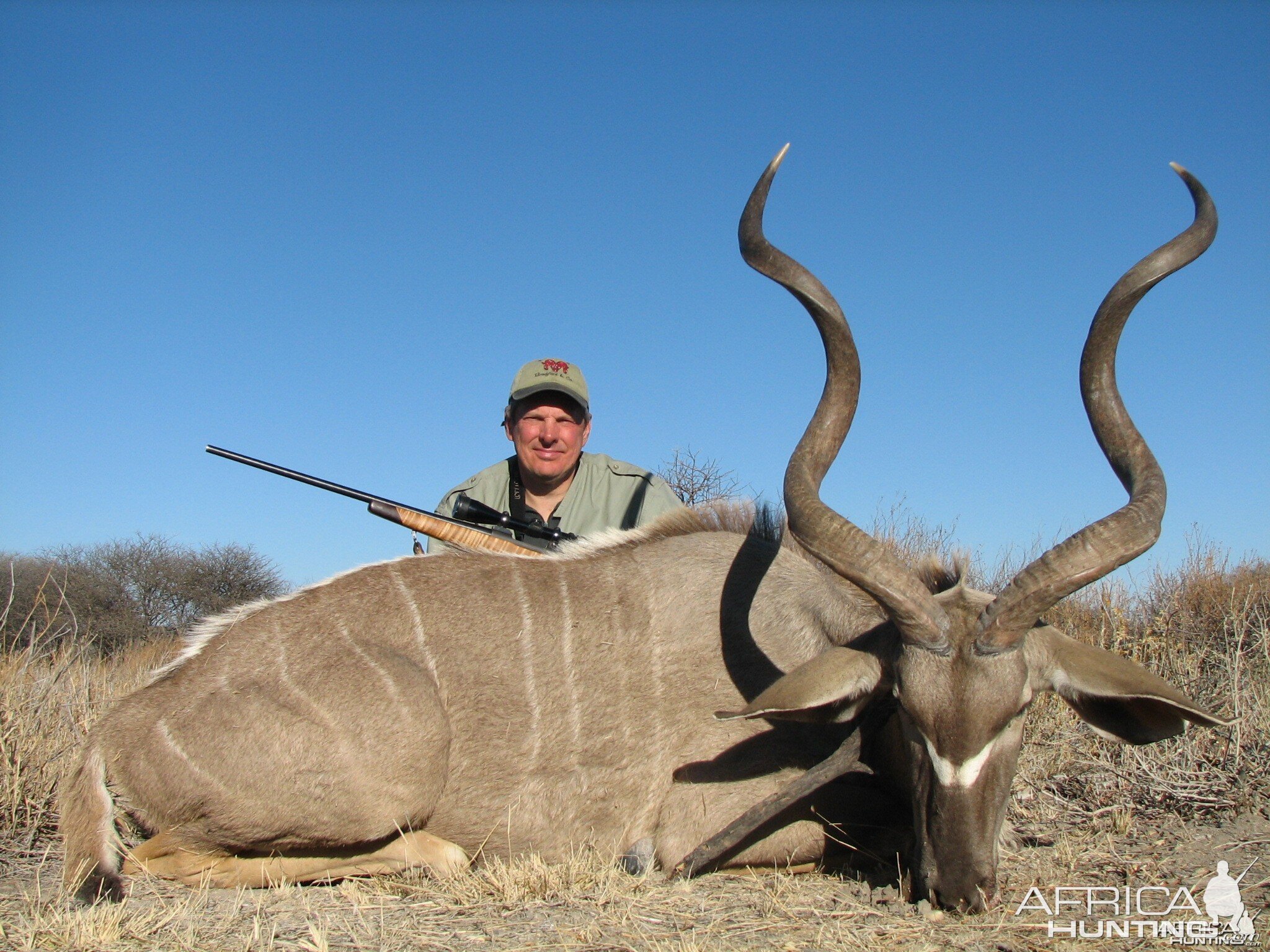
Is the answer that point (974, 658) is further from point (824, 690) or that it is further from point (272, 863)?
point (272, 863)

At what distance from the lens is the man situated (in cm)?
540

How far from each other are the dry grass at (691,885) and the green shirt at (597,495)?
208 cm

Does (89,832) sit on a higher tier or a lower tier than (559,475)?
lower

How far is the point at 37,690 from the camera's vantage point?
4.54 metres

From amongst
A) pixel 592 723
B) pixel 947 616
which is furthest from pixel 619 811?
pixel 947 616

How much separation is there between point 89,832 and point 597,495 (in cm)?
305

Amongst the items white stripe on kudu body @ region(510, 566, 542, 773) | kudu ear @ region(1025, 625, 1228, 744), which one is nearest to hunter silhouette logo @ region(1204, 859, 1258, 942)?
kudu ear @ region(1025, 625, 1228, 744)

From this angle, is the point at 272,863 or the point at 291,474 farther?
the point at 291,474

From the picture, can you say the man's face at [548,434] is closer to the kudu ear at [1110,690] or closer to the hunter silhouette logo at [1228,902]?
the kudu ear at [1110,690]

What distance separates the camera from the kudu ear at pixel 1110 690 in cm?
270

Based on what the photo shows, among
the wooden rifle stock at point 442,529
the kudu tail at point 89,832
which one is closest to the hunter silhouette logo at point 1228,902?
the wooden rifle stock at point 442,529

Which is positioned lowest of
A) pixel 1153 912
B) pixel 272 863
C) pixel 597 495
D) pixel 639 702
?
pixel 272 863

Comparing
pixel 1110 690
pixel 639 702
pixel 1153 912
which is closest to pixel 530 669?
pixel 639 702

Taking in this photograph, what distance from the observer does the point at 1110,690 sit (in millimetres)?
2723
